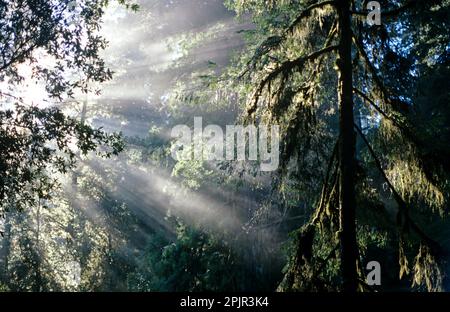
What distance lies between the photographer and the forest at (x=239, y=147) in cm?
556

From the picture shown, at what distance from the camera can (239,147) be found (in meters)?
12.0

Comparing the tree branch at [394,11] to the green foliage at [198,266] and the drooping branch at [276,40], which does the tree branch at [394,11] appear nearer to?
the drooping branch at [276,40]

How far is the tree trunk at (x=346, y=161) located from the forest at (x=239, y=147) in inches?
0.8

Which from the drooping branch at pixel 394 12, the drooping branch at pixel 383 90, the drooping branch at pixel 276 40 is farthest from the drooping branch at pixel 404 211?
the drooping branch at pixel 276 40

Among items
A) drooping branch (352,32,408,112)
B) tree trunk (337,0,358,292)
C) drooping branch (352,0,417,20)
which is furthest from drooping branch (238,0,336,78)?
drooping branch (352,32,408,112)

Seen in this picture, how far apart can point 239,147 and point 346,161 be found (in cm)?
694

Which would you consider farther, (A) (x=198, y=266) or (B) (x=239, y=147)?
(A) (x=198, y=266)

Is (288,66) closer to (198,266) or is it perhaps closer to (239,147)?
(239,147)

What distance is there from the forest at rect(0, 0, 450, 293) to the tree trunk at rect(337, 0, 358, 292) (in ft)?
0.07

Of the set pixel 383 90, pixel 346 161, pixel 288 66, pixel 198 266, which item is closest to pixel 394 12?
pixel 383 90
